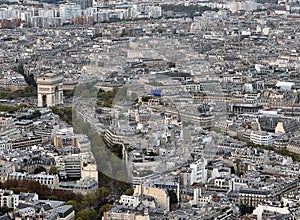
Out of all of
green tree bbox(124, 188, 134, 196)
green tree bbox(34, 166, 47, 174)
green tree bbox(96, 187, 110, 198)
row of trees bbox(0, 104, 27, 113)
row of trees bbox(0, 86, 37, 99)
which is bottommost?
row of trees bbox(0, 86, 37, 99)

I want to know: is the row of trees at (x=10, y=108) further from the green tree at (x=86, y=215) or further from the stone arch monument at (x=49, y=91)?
the green tree at (x=86, y=215)

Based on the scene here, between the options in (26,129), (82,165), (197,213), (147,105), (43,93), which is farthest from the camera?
(43,93)

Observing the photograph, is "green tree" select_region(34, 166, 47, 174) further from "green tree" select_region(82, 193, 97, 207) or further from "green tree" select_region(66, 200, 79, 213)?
"green tree" select_region(66, 200, 79, 213)

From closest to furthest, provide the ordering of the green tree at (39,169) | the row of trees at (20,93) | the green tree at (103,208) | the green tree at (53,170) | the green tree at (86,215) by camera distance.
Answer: the green tree at (86,215), the green tree at (103,208), the green tree at (53,170), the green tree at (39,169), the row of trees at (20,93)

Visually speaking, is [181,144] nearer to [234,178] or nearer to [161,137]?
[161,137]

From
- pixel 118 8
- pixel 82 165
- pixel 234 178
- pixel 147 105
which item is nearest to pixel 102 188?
pixel 82 165

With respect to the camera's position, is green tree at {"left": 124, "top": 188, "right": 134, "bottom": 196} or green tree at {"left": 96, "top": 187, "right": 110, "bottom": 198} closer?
green tree at {"left": 124, "top": 188, "right": 134, "bottom": 196}

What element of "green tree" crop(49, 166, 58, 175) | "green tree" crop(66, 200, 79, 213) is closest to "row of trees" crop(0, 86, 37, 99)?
"green tree" crop(49, 166, 58, 175)

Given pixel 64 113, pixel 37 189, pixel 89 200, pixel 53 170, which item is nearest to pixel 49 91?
pixel 64 113

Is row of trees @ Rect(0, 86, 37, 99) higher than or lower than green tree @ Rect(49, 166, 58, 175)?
lower

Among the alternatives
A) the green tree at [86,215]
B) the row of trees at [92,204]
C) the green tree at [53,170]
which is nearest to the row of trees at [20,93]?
the green tree at [53,170]

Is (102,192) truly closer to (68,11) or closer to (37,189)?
(37,189)
